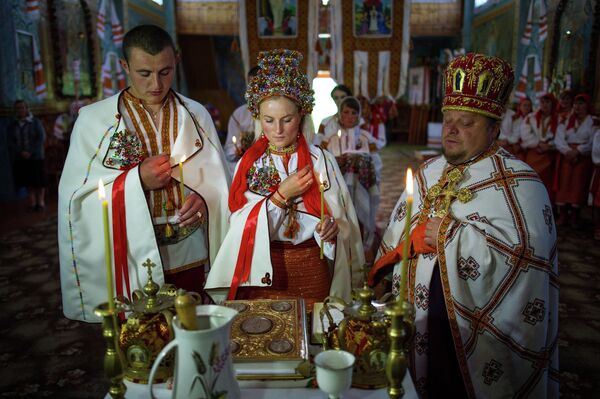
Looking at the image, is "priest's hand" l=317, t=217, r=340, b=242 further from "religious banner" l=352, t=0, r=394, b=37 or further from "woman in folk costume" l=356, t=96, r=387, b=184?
"religious banner" l=352, t=0, r=394, b=37

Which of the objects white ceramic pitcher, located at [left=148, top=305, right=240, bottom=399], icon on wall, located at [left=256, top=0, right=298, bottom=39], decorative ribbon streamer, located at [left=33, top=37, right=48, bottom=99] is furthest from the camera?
decorative ribbon streamer, located at [left=33, top=37, right=48, bottom=99]

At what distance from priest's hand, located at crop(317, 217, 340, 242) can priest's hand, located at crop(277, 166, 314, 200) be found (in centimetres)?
20

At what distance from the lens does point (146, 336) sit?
1.44m

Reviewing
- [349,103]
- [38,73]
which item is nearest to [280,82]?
[349,103]

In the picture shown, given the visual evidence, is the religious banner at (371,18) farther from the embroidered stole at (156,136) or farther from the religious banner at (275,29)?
the embroidered stole at (156,136)

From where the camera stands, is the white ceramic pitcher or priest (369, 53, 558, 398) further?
priest (369, 53, 558, 398)

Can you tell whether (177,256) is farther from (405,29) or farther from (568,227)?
(568,227)

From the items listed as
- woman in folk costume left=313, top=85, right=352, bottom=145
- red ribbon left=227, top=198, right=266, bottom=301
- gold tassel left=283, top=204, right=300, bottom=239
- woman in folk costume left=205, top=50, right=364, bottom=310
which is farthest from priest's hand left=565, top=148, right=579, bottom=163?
red ribbon left=227, top=198, right=266, bottom=301

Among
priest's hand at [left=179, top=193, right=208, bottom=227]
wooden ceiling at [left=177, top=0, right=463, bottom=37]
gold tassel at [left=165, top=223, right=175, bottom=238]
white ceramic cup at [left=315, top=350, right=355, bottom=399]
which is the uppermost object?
wooden ceiling at [left=177, top=0, right=463, bottom=37]

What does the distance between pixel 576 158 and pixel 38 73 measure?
411 inches

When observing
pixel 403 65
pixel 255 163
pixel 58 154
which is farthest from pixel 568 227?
pixel 58 154

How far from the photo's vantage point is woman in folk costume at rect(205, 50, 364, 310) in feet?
7.56

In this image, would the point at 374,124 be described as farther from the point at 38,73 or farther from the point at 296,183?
the point at 38,73

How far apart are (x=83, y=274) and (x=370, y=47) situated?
4.84 metres
